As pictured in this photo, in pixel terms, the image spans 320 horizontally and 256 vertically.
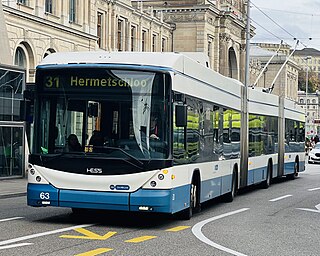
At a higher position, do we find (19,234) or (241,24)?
(241,24)

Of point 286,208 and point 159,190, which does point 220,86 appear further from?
point 159,190

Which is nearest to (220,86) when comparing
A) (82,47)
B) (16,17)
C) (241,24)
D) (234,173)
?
(234,173)

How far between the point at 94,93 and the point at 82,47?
115 feet

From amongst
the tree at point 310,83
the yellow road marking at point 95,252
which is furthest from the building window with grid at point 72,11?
the tree at point 310,83

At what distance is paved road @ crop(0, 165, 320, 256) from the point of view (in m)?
11.5

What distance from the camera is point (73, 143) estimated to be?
1409cm

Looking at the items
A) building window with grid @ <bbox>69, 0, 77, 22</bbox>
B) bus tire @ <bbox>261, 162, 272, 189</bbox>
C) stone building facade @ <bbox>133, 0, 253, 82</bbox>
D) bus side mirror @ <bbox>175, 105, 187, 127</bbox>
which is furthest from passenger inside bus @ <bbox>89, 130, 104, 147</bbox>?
stone building facade @ <bbox>133, 0, 253, 82</bbox>

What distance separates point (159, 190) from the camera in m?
13.8

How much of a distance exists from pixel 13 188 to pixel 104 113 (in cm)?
1245

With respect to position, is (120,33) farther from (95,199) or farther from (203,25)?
(95,199)

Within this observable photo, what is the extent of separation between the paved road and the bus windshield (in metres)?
1.42

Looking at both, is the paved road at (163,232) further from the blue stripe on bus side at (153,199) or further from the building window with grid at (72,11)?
the building window with grid at (72,11)

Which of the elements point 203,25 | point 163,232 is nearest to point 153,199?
point 163,232

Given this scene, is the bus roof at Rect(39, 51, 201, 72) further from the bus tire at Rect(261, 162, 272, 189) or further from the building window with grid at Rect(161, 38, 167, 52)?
the building window with grid at Rect(161, 38, 167, 52)
